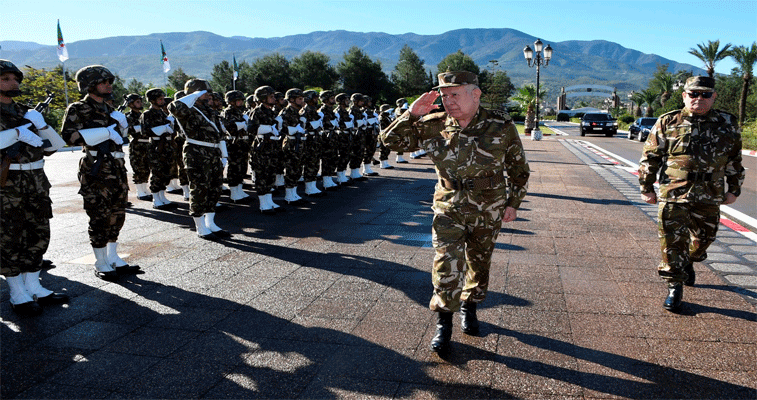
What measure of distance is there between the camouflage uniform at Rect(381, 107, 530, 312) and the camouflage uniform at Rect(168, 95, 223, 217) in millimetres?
3902

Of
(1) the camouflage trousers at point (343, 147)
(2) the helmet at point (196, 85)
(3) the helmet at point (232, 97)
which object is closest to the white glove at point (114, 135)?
(2) the helmet at point (196, 85)

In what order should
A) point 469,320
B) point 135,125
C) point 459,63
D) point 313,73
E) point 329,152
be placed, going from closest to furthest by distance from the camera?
point 469,320, point 135,125, point 329,152, point 313,73, point 459,63

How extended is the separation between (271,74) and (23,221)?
2609 inches

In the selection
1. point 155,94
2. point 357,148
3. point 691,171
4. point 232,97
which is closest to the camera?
point 691,171

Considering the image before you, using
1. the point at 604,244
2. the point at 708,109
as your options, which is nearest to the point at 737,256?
the point at 604,244

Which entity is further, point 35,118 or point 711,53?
point 711,53

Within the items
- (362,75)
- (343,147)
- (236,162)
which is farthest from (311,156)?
(362,75)

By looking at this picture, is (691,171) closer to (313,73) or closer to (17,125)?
(17,125)

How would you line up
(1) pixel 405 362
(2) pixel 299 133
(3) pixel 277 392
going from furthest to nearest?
(2) pixel 299 133
(1) pixel 405 362
(3) pixel 277 392

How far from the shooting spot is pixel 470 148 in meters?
3.47

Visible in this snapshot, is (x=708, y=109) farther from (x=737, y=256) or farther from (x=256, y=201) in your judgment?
(x=256, y=201)

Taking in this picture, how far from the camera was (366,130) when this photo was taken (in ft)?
45.2

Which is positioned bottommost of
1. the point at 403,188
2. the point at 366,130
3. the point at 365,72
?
the point at 403,188

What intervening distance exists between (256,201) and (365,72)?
196 ft
